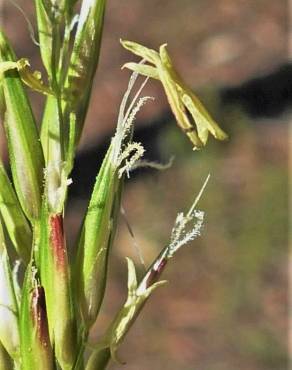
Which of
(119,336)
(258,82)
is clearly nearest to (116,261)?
(258,82)

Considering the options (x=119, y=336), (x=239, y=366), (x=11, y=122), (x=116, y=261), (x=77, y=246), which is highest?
(x=11, y=122)

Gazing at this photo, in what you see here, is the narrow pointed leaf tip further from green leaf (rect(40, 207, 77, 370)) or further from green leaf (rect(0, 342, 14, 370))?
green leaf (rect(0, 342, 14, 370))

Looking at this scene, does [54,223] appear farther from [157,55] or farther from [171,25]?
[171,25]

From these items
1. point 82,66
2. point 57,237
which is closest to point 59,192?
point 57,237

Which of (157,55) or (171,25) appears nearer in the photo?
(157,55)

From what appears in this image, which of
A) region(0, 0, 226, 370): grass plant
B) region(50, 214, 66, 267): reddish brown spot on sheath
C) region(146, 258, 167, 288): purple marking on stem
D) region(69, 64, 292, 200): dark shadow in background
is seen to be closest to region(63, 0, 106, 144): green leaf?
region(0, 0, 226, 370): grass plant

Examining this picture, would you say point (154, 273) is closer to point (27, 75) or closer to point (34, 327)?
point (34, 327)

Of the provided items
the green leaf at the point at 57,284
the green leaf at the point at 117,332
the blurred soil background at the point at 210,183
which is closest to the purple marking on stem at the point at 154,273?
the green leaf at the point at 117,332
